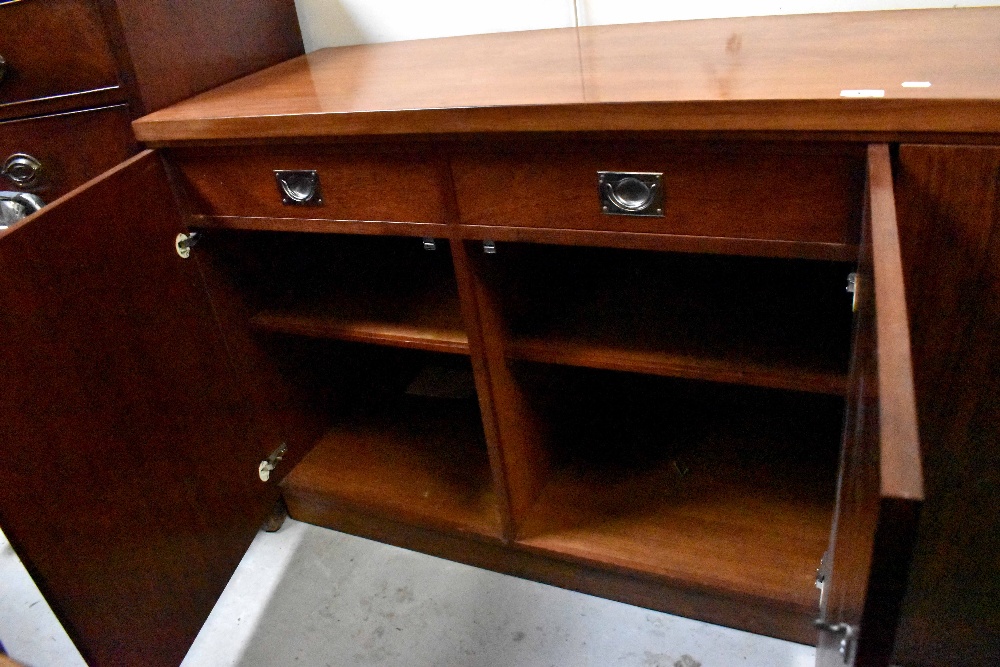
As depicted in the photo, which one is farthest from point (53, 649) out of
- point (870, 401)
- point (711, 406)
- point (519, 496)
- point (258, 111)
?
point (870, 401)

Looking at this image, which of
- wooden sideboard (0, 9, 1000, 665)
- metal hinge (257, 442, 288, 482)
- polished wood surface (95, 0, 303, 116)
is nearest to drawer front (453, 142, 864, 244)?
wooden sideboard (0, 9, 1000, 665)

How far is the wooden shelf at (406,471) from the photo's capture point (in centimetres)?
120

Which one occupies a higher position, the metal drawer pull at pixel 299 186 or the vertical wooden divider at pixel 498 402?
the metal drawer pull at pixel 299 186

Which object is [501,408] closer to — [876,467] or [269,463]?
[269,463]

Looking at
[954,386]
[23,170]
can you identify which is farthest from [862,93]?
[23,170]

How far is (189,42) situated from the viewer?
1047 mm

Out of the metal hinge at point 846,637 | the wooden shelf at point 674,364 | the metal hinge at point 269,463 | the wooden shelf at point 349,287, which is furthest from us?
the metal hinge at point 269,463

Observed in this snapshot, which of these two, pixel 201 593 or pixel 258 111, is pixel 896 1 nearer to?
pixel 258 111

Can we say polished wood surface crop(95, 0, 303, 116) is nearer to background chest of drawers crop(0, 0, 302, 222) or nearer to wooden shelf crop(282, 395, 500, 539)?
background chest of drawers crop(0, 0, 302, 222)

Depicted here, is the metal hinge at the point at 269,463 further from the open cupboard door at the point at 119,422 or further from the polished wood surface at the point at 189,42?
the polished wood surface at the point at 189,42

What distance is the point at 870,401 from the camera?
43 cm

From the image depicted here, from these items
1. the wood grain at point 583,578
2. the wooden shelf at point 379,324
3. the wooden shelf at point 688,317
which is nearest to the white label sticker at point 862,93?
the wooden shelf at point 688,317

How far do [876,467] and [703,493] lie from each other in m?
0.77

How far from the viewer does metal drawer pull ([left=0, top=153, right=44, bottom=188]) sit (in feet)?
3.36
